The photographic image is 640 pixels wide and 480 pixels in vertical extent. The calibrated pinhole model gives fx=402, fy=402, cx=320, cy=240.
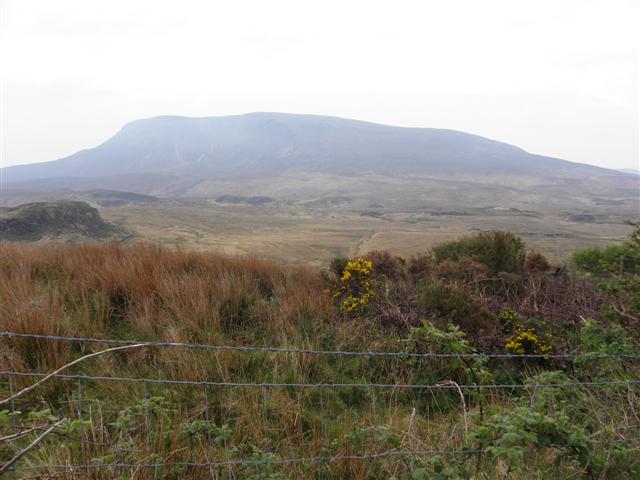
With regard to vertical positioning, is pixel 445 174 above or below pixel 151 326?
above

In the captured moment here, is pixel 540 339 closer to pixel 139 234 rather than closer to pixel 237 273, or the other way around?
pixel 237 273

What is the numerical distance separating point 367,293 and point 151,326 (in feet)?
8.54

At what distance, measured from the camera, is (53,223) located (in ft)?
72.6

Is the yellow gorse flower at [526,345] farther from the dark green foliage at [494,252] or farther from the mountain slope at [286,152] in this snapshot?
the mountain slope at [286,152]

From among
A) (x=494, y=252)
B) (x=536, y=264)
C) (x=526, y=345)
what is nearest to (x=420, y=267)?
(x=494, y=252)

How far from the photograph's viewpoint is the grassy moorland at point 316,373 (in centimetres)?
221

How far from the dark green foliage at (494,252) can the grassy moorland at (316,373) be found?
577 mm

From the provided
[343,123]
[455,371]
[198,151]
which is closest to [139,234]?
[455,371]

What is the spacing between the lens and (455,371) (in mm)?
3934

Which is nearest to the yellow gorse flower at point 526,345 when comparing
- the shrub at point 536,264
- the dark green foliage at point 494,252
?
the dark green foliage at point 494,252

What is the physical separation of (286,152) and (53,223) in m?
136

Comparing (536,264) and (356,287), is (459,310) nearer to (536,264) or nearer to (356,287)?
(356,287)

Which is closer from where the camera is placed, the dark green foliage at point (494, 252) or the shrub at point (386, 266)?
the shrub at point (386, 266)

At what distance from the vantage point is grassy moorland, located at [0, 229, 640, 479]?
87.0 inches
